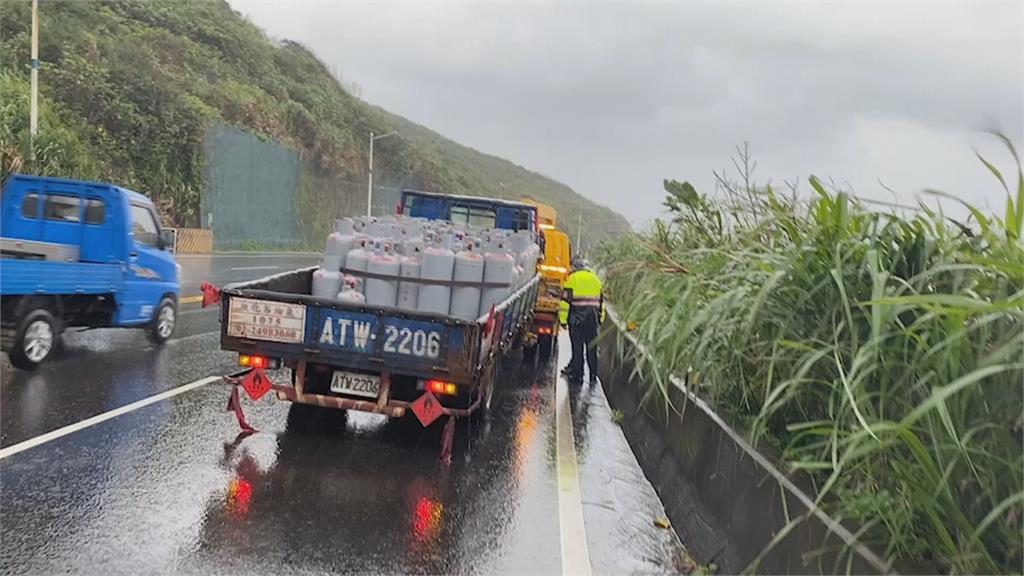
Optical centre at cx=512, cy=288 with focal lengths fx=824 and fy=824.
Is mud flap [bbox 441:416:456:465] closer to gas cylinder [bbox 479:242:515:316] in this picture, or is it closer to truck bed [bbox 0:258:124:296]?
gas cylinder [bbox 479:242:515:316]

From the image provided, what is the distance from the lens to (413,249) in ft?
27.5

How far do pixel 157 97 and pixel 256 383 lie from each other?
3296 cm

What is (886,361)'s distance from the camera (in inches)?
141

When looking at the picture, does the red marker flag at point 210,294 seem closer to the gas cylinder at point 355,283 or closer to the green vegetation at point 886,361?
the gas cylinder at point 355,283

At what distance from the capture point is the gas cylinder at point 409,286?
318 inches

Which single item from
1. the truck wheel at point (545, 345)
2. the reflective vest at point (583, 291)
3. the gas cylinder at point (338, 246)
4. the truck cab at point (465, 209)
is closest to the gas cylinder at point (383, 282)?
the gas cylinder at point (338, 246)

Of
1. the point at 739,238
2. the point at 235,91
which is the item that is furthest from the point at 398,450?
the point at 235,91

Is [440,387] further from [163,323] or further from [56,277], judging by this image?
[163,323]

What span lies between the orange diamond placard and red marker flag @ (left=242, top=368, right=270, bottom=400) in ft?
4.36

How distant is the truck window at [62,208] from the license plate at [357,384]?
5.58m

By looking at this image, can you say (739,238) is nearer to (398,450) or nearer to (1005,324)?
(1005,324)

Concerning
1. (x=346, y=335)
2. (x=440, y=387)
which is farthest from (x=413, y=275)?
(x=440, y=387)

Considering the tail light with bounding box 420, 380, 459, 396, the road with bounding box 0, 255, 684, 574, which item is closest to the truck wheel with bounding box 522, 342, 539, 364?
the road with bounding box 0, 255, 684, 574

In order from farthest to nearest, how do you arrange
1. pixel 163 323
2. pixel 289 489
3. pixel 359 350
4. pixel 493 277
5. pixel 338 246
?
pixel 163 323 → pixel 338 246 → pixel 493 277 → pixel 359 350 → pixel 289 489
